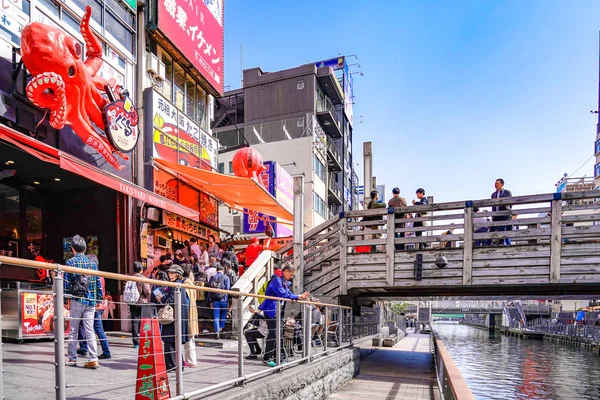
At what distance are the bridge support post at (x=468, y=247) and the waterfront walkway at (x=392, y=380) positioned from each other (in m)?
2.52

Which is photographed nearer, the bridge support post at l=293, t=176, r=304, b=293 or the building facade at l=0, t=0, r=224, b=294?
the building facade at l=0, t=0, r=224, b=294

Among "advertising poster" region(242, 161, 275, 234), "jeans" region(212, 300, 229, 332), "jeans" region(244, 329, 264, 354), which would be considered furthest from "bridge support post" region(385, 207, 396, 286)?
"advertising poster" region(242, 161, 275, 234)

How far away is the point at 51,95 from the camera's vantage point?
26.6 ft

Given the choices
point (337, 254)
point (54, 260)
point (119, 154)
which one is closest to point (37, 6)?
point (119, 154)

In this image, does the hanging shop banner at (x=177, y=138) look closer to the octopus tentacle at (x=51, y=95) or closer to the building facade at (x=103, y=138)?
the building facade at (x=103, y=138)

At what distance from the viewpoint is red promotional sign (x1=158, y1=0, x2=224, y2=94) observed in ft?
41.6

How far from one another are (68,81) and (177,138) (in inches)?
184

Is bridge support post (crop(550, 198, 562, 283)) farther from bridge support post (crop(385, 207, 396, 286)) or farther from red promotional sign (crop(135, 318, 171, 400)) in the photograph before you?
red promotional sign (crop(135, 318, 171, 400))

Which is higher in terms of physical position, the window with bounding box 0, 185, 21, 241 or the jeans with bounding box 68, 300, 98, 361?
the window with bounding box 0, 185, 21, 241

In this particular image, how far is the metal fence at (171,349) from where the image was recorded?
317 centimetres

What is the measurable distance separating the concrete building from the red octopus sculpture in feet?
46.4

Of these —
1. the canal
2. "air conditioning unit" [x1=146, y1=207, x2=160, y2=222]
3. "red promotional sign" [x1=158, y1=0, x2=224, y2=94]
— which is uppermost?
"red promotional sign" [x1=158, y1=0, x2=224, y2=94]

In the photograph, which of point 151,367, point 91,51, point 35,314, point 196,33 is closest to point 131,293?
point 35,314

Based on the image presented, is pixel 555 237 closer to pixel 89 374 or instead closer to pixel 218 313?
pixel 218 313
